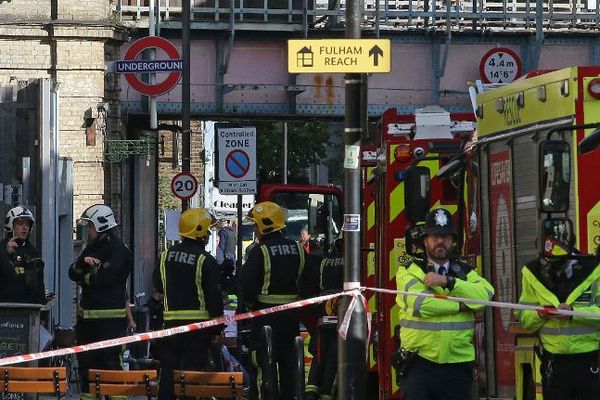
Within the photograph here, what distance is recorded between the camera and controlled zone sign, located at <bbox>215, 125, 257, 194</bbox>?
21.6 m

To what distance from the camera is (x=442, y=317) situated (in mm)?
10117

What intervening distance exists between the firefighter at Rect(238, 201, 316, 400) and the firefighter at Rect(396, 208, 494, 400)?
366 cm

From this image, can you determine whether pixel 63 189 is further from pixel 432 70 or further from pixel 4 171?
pixel 432 70

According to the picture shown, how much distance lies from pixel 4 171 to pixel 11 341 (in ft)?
17.5

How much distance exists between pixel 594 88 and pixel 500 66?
55.9ft

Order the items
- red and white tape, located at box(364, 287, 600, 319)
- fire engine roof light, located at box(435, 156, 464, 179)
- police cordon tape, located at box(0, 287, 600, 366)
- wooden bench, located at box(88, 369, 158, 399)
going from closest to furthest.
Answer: red and white tape, located at box(364, 287, 600, 319) < police cordon tape, located at box(0, 287, 600, 366) < wooden bench, located at box(88, 369, 158, 399) < fire engine roof light, located at box(435, 156, 464, 179)

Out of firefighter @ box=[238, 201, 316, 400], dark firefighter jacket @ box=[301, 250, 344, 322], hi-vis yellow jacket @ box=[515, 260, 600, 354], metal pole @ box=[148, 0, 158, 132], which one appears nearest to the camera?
hi-vis yellow jacket @ box=[515, 260, 600, 354]

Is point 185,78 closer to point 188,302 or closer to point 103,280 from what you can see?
point 103,280

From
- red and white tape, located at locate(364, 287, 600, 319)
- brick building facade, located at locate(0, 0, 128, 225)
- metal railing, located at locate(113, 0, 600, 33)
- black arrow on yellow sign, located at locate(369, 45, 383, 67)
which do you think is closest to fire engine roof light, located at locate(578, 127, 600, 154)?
red and white tape, located at locate(364, 287, 600, 319)

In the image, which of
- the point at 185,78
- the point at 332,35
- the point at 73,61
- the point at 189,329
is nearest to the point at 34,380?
the point at 189,329

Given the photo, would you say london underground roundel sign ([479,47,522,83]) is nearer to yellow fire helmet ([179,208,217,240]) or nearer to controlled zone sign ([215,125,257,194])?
controlled zone sign ([215,125,257,194])

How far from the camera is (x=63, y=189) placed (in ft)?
72.0

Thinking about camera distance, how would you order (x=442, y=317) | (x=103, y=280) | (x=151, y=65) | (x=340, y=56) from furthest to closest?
(x=151, y=65)
(x=103, y=280)
(x=340, y=56)
(x=442, y=317)

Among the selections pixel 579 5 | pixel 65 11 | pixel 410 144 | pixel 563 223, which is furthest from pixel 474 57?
pixel 563 223
